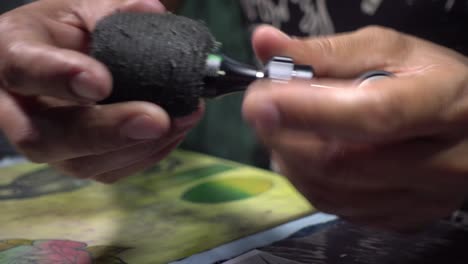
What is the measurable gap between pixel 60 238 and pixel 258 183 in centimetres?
27

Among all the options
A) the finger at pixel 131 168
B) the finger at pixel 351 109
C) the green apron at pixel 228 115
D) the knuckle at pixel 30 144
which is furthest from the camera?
the green apron at pixel 228 115

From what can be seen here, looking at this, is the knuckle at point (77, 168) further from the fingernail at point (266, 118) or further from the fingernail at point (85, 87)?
the fingernail at point (266, 118)

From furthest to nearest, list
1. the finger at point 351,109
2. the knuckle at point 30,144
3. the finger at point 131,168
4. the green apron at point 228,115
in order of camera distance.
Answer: the green apron at point 228,115 < the finger at point 131,168 < the knuckle at point 30,144 < the finger at point 351,109

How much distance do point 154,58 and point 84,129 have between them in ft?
0.27

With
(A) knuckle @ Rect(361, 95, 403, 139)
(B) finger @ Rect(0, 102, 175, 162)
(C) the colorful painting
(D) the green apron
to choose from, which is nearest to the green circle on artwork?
(C) the colorful painting

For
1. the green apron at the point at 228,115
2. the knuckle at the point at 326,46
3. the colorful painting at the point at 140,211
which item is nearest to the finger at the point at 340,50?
the knuckle at the point at 326,46

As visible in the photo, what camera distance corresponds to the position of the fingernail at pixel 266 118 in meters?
0.27

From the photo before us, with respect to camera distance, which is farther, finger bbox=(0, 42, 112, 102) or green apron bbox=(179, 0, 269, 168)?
green apron bbox=(179, 0, 269, 168)

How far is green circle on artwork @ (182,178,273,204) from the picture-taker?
59cm

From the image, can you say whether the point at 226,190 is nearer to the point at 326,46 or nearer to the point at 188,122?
the point at 188,122

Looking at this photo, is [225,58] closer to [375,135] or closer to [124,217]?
[375,135]

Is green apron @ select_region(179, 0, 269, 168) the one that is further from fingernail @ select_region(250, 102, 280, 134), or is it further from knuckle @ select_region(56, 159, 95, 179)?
fingernail @ select_region(250, 102, 280, 134)

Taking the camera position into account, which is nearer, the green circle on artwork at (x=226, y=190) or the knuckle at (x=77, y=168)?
the knuckle at (x=77, y=168)

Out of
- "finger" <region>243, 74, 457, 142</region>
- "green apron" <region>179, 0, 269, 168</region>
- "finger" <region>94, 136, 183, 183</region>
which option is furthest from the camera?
"green apron" <region>179, 0, 269, 168</region>
